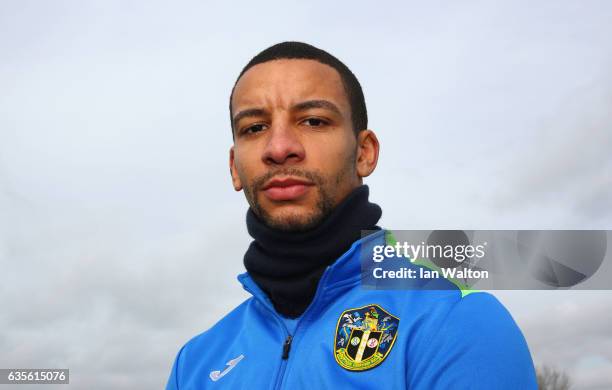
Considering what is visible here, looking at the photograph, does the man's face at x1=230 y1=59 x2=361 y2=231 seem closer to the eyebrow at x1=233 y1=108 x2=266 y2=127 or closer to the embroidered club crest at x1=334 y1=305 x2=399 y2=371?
the eyebrow at x1=233 y1=108 x2=266 y2=127

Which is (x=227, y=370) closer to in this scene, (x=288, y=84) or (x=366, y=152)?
(x=366, y=152)

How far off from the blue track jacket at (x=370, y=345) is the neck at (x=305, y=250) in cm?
10

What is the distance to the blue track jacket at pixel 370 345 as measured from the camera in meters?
3.65

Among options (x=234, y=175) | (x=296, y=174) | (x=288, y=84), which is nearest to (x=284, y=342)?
(x=296, y=174)

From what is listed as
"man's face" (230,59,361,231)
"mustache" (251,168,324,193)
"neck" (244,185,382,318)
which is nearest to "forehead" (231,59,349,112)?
"man's face" (230,59,361,231)

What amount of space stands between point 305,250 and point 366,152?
1.00 m

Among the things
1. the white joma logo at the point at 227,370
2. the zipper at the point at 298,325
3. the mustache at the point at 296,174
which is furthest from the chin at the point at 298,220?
the white joma logo at the point at 227,370

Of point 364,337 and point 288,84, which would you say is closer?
point 364,337

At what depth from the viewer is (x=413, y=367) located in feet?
12.3

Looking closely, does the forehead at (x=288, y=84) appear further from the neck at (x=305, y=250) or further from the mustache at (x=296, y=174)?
the neck at (x=305, y=250)

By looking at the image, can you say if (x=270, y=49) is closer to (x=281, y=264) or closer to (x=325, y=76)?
(x=325, y=76)

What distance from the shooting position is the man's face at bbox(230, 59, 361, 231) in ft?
14.5

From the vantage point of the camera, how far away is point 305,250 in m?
4.46

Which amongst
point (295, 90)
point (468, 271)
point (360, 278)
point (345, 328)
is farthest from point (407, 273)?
point (295, 90)
